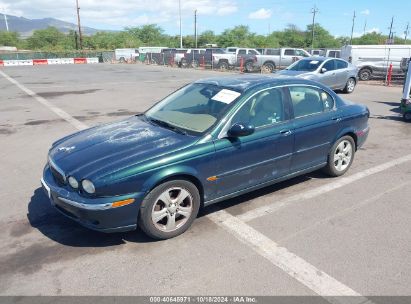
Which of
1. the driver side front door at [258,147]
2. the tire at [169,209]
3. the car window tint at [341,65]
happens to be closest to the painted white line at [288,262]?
the driver side front door at [258,147]

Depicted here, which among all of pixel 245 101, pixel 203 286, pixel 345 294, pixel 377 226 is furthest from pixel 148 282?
pixel 377 226

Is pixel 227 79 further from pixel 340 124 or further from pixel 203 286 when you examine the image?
pixel 203 286

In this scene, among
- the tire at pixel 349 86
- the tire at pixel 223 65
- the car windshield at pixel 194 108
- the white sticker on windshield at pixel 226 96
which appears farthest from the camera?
the tire at pixel 223 65

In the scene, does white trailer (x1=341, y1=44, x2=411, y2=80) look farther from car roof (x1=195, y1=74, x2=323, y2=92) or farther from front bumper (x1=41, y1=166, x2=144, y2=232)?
front bumper (x1=41, y1=166, x2=144, y2=232)

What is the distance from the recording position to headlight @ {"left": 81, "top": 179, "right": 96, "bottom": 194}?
3432 mm

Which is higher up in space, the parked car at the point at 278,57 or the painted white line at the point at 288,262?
the parked car at the point at 278,57

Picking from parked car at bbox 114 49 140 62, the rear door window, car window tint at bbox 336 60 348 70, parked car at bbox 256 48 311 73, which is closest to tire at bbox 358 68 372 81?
parked car at bbox 256 48 311 73

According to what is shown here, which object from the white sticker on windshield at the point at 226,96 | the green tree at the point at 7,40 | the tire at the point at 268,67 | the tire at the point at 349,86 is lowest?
the tire at the point at 349,86

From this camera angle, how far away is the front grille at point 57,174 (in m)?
3.72

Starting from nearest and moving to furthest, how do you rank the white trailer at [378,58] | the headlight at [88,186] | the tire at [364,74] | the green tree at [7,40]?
the headlight at [88,186] → the white trailer at [378,58] → the tire at [364,74] → the green tree at [7,40]

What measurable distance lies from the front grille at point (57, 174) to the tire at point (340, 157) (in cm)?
363

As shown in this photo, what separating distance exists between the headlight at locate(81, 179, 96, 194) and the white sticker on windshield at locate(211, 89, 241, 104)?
1831 millimetres

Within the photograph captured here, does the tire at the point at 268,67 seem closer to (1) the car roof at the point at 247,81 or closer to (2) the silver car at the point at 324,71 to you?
(2) the silver car at the point at 324,71

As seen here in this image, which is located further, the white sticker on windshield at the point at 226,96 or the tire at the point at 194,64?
the tire at the point at 194,64
